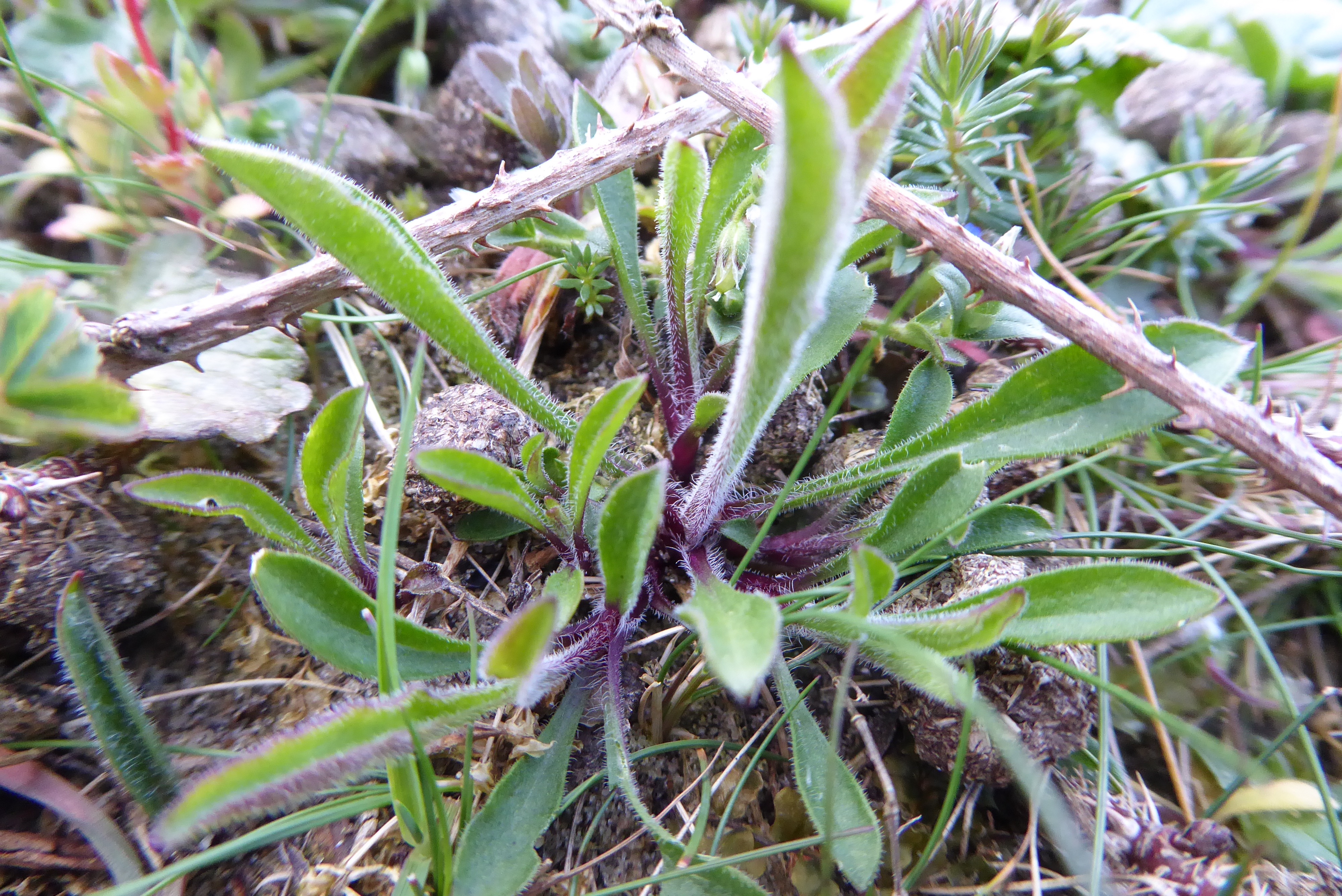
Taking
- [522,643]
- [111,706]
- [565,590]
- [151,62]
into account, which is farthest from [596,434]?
[151,62]

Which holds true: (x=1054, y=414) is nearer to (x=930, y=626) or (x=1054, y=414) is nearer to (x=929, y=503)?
(x=929, y=503)

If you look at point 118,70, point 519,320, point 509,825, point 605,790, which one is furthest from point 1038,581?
point 118,70

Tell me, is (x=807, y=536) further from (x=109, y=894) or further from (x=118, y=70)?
(x=118, y=70)

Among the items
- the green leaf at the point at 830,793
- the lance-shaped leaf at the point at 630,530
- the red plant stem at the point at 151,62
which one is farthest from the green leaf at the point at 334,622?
the red plant stem at the point at 151,62

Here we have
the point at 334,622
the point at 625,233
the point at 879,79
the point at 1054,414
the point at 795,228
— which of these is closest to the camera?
the point at 795,228

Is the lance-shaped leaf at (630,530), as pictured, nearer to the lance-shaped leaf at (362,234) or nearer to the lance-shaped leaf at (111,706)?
the lance-shaped leaf at (362,234)

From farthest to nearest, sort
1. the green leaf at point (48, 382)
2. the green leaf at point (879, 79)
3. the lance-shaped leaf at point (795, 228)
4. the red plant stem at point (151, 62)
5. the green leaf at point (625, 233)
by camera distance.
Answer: the red plant stem at point (151, 62), the green leaf at point (625, 233), the green leaf at point (48, 382), the green leaf at point (879, 79), the lance-shaped leaf at point (795, 228)

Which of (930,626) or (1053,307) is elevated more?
(1053,307)
